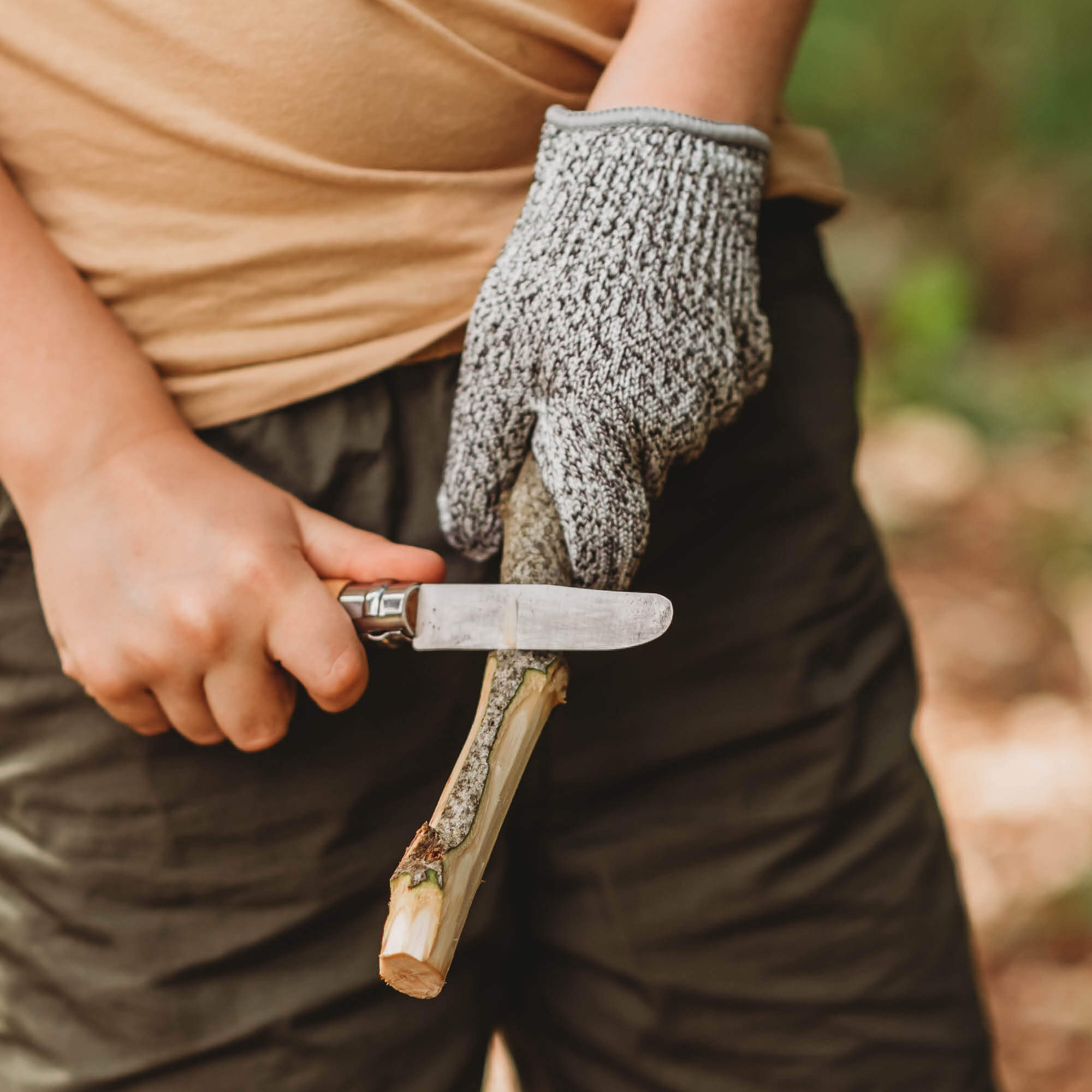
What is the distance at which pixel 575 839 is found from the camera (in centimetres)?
83

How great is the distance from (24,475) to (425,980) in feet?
1.33

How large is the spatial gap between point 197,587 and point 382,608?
0.11m

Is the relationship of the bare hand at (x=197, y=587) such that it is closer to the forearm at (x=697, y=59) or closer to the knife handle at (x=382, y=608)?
the knife handle at (x=382, y=608)

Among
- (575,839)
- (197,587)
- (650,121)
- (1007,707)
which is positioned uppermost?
(650,121)

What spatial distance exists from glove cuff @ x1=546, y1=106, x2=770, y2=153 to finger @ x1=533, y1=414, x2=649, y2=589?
200 mm

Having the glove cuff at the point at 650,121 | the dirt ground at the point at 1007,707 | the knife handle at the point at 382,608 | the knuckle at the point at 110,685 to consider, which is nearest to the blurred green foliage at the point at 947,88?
the dirt ground at the point at 1007,707

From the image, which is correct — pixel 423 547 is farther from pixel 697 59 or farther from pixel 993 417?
pixel 993 417

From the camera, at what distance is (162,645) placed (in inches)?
24.3

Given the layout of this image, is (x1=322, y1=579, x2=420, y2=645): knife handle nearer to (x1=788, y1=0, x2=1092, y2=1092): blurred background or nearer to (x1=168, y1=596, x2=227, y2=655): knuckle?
(x1=168, y1=596, x2=227, y2=655): knuckle

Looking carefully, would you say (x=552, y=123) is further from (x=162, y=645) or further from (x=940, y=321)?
(x=940, y=321)

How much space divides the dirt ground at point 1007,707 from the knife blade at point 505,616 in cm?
96

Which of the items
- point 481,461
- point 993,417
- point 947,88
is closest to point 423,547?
point 481,461

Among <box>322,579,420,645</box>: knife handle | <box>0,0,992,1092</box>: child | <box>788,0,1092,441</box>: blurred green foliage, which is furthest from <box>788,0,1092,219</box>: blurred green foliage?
<box>322,579,420,645</box>: knife handle

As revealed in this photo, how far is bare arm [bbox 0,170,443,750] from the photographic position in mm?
616
